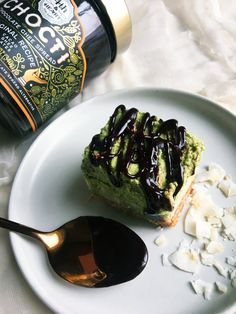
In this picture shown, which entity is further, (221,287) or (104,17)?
(104,17)

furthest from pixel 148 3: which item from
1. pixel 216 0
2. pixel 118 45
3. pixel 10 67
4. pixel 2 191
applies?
pixel 2 191

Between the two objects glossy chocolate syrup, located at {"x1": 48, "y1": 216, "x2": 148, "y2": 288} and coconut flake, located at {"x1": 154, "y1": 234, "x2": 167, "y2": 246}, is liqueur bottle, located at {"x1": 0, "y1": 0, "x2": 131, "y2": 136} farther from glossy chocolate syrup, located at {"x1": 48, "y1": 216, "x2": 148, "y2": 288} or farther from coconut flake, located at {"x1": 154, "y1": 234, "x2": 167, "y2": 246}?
coconut flake, located at {"x1": 154, "y1": 234, "x2": 167, "y2": 246}

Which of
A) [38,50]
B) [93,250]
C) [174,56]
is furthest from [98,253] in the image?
[174,56]

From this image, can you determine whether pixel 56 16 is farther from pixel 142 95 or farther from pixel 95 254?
pixel 95 254

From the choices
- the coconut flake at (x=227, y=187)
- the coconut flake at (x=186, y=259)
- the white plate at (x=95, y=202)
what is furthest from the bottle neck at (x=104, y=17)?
the coconut flake at (x=186, y=259)

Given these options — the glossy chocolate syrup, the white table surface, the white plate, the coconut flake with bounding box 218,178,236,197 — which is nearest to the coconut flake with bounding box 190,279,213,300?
the white plate

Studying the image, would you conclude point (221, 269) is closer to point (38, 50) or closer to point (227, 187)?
point (227, 187)
